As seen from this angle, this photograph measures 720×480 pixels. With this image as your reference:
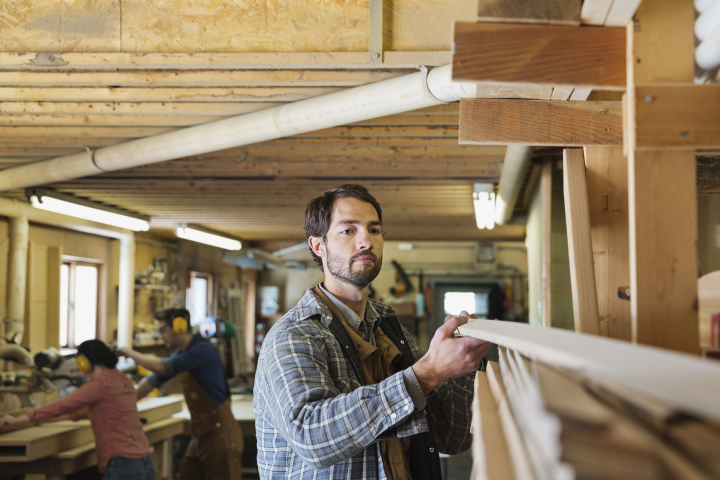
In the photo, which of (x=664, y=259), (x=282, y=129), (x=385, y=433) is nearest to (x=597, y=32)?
(x=664, y=259)

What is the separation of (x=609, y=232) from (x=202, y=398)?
5.13 metres

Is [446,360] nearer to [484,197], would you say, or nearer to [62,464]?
[62,464]

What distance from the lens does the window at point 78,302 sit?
8.87 m

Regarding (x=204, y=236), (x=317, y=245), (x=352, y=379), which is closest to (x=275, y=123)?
(x=317, y=245)

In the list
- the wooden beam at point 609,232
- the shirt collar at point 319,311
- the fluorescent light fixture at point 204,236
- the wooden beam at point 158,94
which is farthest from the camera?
the fluorescent light fixture at point 204,236

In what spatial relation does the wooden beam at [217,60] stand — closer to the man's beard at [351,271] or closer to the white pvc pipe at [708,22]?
the man's beard at [351,271]

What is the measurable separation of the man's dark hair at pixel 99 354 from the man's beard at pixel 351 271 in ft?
11.3

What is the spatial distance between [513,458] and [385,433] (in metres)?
0.93

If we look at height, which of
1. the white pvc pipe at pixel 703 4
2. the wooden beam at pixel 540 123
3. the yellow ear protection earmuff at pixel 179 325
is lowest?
the yellow ear protection earmuff at pixel 179 325

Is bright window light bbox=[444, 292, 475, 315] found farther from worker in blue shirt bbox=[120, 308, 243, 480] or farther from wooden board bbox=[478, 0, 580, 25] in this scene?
wooden board bbox=[478, 0, 580, 25]

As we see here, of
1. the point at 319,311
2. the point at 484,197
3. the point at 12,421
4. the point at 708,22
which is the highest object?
the point at 484,197

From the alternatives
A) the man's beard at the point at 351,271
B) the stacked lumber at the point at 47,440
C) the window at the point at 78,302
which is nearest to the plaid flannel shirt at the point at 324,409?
the man's beard at the point at 351,271

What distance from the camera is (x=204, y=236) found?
412 inches

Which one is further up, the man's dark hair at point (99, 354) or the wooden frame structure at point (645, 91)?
the wooden frame structure at point (645, 91)
